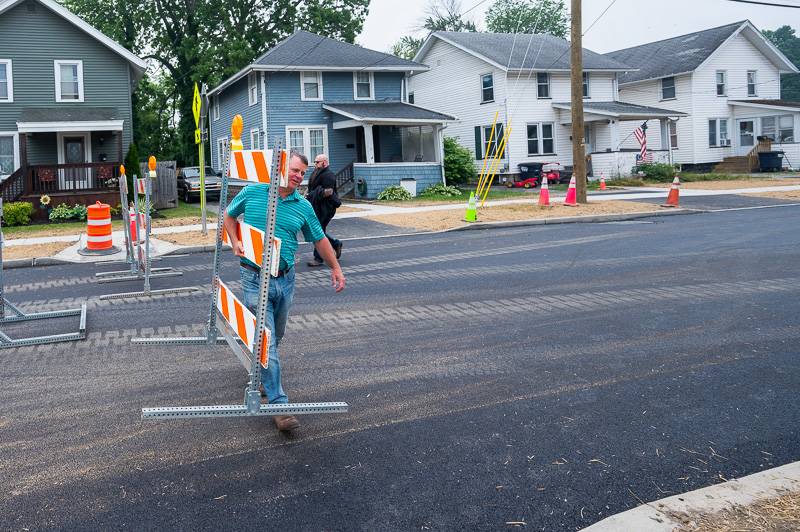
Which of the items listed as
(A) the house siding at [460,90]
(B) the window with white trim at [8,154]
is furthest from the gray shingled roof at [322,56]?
(B) the window with white trim at [8,154]

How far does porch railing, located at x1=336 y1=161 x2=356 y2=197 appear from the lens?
32.9 metres

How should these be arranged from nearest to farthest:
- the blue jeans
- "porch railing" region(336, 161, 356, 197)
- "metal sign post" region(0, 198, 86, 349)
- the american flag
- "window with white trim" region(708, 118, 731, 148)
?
the blue jeans, "metal sign post" region(0, 198, 86, 349), "porch railing" region(336, 161, 356, 197), the american flag, "window with white trim" region(708, 118, 731, 148)

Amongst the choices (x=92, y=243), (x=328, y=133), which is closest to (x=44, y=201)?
(x=92, y=243)

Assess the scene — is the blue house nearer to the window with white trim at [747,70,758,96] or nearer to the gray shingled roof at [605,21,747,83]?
the gray shingled roof at [605,21,747,83]

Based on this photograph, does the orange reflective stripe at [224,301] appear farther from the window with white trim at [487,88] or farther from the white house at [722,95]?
the white house at [722,95]

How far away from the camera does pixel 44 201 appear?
82.1 feet

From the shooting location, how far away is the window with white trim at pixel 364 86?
116ft

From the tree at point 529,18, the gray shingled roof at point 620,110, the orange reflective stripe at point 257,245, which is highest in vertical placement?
the tree at point 529,18

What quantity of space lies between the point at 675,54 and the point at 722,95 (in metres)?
3.63

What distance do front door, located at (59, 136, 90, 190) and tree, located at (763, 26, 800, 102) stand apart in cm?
7693

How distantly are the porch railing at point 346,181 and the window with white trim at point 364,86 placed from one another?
3738 millimetres

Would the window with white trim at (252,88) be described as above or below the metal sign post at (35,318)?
above

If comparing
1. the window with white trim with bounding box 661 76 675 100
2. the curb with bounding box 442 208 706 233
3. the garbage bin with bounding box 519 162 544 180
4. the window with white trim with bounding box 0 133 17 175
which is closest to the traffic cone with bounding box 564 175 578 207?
the curb with bounding box 442 208 706 233

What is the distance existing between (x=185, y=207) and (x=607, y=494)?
2777 cm
